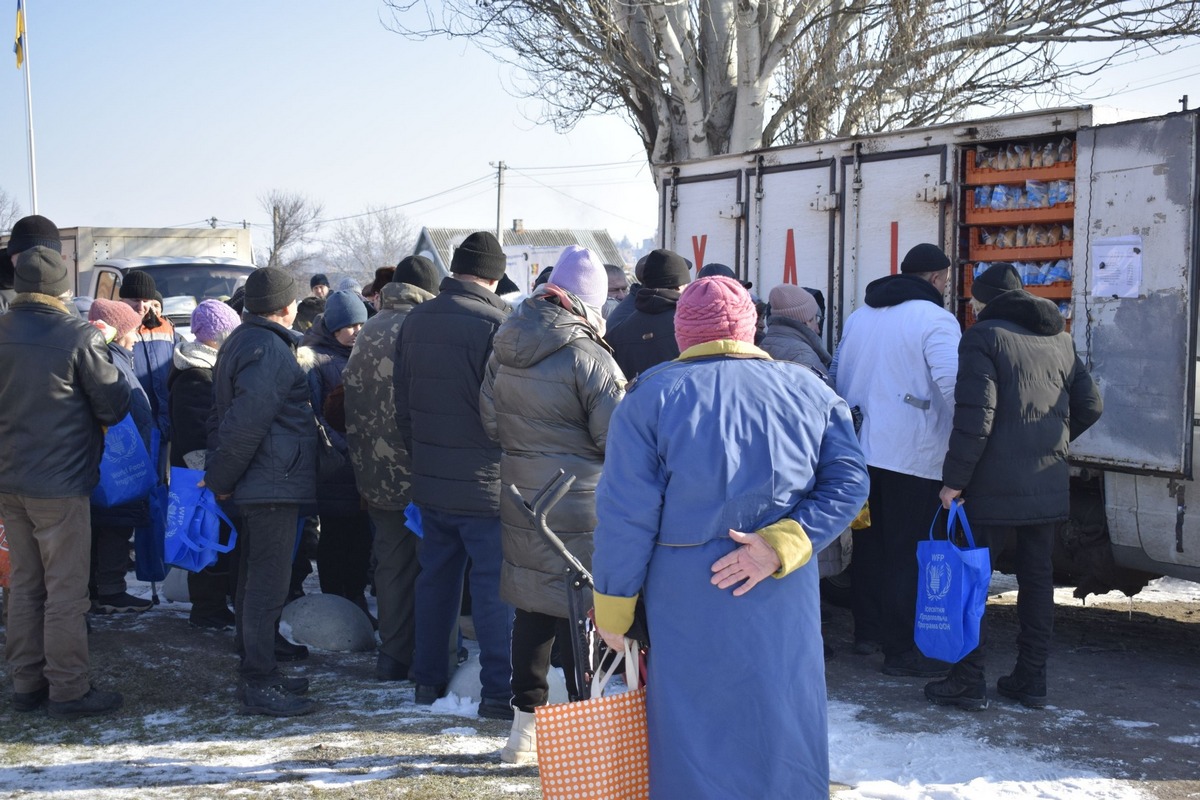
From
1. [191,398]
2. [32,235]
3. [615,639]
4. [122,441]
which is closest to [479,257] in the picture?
[191,398]

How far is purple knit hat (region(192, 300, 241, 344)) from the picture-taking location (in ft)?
20.2

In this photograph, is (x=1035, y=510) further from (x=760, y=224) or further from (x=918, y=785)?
(x=760, y=224)

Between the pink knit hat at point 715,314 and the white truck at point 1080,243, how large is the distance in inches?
125

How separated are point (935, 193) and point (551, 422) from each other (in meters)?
3.49

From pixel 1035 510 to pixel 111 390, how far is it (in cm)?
405

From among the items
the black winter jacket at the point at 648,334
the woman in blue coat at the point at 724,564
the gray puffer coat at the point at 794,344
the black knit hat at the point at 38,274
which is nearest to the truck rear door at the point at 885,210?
the gray puffer coat at the point at 794,344

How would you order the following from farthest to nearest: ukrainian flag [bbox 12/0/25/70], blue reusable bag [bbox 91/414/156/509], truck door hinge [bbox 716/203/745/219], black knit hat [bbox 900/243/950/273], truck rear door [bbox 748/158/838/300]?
1. ukrainian flag [bbox 12/0/25/70]
2. truck door hinge [bbox 716/203/745/219]
3. truck rear door [bbox 748/158/838/300]
4. black knit hat [bbox 900/243/950/273]
5. blue reusable bag [bbox 91/414/156/509]

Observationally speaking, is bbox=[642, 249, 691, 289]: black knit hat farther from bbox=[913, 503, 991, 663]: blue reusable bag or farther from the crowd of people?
bbox=[913, 503, 991, 663]: blue reusable bag

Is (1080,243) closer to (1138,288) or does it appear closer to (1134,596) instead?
(1138,288)

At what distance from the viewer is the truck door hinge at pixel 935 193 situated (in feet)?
22.4

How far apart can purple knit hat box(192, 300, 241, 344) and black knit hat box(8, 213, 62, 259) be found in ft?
5.94

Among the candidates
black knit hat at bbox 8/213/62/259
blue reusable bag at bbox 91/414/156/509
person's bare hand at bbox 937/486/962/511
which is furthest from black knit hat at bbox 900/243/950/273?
black knit hat at bbox 8/213/62/259

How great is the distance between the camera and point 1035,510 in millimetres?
5227

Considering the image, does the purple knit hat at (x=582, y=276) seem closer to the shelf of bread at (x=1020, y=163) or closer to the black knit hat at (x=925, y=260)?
the black knit hat at (x=925, y=260)
